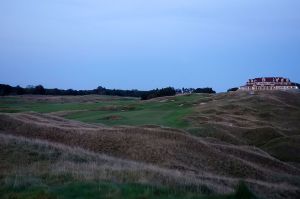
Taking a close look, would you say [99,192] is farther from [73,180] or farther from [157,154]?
[157,154]

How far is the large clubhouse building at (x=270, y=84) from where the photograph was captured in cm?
13700

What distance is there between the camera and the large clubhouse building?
5394 inches

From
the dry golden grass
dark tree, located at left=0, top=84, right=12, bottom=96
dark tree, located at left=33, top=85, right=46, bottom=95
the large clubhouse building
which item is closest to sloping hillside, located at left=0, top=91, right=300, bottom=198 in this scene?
the dry golden grass

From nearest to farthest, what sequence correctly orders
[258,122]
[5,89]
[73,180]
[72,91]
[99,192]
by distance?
1. [99,192]
2. [73,180]
3. [258,122]
4. [5,89]
5. [72,91]

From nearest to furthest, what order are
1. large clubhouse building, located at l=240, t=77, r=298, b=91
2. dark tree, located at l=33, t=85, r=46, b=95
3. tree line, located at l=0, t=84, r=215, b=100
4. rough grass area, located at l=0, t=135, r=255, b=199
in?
rough grass area, located at l=0, t=135, r=255, b=199 < tree line, located at l=0, t=84, r=215, b=100 < large clubhouse building, located at l=240, t=77, r=298, b=91 < dark tree, located at l=33, t=85, r=46, b=95

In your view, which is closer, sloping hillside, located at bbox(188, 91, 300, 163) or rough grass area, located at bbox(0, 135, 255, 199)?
rough grass area, located at bbox(0, 135, 255, 199)

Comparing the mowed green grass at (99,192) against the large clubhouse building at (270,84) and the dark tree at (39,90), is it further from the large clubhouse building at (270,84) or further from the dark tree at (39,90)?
the dark tree at (39,90)

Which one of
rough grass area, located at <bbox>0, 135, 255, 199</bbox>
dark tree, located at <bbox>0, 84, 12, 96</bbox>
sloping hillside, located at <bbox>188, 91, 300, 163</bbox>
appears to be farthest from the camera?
dark tree, located at <bbox>0, 84, 12, 96</bbox>

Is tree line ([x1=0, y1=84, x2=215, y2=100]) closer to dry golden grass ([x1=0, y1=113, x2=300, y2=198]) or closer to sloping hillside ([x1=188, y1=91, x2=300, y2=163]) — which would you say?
sloping hillside ([x1=188, y1=91, x2=300, y2=163])

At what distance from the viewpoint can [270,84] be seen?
138 meters

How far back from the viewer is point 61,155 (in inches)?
733

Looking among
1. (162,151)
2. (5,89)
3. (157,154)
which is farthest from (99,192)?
(5,89)

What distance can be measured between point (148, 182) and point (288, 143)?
96.4 feet

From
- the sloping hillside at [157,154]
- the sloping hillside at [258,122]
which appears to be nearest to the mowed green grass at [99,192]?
the sloping hillside at [157,154]
